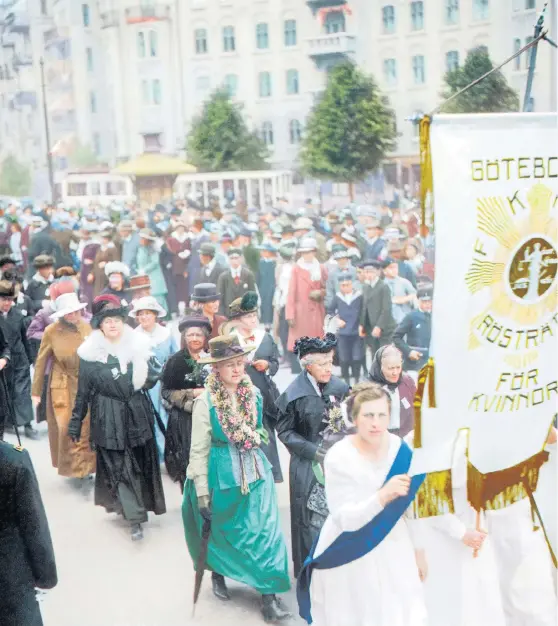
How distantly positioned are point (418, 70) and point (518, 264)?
7.52 ft

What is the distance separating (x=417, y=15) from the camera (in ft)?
19.5

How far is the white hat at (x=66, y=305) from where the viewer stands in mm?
6129

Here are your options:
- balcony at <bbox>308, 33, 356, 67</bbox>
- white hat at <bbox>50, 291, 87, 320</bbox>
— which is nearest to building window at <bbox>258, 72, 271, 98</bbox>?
balcony at <bbox>308, 33, 356, 67</bbox>

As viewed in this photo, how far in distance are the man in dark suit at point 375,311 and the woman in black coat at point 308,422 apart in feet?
6.98

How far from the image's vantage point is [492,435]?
4324 mm

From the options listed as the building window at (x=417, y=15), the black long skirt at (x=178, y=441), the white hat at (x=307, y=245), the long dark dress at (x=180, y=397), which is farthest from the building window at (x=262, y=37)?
the black long skirt at (x=178, y=441)

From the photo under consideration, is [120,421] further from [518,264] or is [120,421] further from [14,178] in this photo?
[14,178]

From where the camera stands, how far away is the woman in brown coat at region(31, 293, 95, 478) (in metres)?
6.18

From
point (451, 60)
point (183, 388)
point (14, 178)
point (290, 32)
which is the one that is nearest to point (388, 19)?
point (451, 60)

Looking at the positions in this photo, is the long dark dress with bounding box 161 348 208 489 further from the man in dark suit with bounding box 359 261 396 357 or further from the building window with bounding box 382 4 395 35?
the building window with bounding box 382 4 395 35

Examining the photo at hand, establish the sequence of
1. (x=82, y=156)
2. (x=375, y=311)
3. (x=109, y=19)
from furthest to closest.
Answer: (x=375, y=311) < (x=82, y=156) < (x=109, y=19)

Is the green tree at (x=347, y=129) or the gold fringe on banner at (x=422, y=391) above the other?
the green tree at (x=347, y=129)

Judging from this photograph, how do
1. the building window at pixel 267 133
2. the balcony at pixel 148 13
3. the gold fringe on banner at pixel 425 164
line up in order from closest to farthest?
the gold fringe on banner at pixel 425 164 → the balcony at pixel 148 13 → the building window at pixel 267 133

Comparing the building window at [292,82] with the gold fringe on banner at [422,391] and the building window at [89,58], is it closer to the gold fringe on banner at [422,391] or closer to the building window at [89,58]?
the building window at [89,58]
